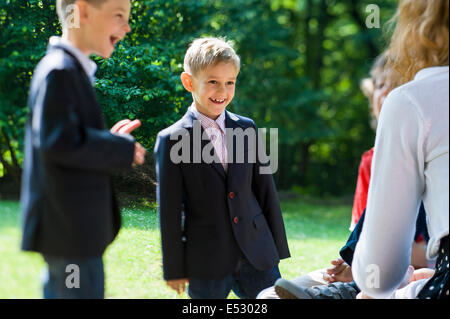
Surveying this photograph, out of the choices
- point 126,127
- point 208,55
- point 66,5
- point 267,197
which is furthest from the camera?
point 267,197

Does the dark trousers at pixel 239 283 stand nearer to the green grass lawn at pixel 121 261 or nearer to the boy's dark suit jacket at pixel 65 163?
the green grass lawn at pixel 121 261

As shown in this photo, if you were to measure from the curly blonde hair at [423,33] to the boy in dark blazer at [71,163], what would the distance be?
3.19ft

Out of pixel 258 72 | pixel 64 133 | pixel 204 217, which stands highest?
pixel 258 72

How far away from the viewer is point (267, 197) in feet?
8.08

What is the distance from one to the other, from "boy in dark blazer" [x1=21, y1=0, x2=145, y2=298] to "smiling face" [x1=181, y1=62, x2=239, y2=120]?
1.88ft

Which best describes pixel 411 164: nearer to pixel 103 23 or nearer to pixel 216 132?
pixel 216 132

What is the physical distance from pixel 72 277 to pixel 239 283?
827 mm

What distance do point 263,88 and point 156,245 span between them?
7.09 meters

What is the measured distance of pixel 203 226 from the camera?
2.23 m

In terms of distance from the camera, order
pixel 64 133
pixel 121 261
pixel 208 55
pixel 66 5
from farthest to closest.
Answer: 1. pixel 121 261
2. pixel 208 55
3. pixel 66 5
4. pixel 64 133

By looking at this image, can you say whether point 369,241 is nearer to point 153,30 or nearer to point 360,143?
point 153,30

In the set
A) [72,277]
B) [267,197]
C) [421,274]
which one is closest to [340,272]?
[421,274]

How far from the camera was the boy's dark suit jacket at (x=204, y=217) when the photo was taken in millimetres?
2172

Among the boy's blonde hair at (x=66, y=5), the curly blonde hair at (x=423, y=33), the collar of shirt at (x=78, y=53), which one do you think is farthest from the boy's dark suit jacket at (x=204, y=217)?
the curly blonde hair at (x=423, y=33)
